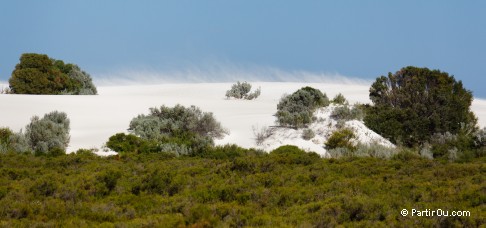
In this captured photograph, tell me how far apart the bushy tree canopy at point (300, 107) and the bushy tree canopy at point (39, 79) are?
20664mm

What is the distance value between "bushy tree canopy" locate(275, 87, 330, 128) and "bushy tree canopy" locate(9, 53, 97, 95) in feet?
67.8

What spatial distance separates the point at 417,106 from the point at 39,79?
26.6 meters

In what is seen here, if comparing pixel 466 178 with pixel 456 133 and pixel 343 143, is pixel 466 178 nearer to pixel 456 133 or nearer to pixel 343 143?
pixel 343 143

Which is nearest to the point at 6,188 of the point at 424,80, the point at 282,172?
the point at 282,172

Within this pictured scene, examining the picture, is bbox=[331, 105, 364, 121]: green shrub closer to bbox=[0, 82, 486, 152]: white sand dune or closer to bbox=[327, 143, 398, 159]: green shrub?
bbox=[0, 82, 486, 152]: white sand dune

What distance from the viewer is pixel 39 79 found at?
4053 centimetres

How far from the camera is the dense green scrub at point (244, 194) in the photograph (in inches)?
341

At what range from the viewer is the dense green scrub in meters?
8.67

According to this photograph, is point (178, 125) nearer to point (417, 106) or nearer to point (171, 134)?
point (171, 134)

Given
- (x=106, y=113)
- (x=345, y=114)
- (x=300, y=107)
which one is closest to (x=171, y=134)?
(x=300, y=107)

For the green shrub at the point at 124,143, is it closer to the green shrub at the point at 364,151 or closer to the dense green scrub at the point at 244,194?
the dense green scrub at the point at 244,194

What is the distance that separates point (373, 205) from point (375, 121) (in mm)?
16806

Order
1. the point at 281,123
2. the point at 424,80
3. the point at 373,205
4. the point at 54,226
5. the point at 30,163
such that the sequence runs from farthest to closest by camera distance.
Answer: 1. the point at 424,80
2. the point at 281,123
3. the point at 30,163
4. the point at 373,205
5. the point at 54,226

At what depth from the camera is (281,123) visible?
25.0m
